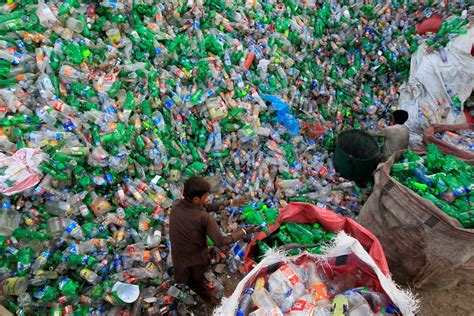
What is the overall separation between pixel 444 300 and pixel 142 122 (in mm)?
4034

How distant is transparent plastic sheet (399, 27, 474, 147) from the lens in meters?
5.97

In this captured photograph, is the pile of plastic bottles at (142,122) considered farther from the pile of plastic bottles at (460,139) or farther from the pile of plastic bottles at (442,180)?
the pile of plastic bottles at (460,139)

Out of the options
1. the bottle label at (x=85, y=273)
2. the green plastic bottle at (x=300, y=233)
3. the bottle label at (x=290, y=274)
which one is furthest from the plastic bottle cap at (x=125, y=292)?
the green plastic bottle at (x=300, y=233)

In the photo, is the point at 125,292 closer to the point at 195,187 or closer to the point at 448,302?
the point at 195,187

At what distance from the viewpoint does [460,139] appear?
5211 millimetres

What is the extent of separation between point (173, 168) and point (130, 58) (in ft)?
5.05

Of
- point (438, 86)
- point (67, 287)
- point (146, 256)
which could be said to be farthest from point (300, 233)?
point (438, 86)

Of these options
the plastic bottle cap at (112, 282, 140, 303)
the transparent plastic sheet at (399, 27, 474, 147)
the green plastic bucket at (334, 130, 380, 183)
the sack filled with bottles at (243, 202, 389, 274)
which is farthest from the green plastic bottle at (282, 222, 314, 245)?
the transparent plastic sheet at (399, 27, 474, 147)

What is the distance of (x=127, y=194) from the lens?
3.93m

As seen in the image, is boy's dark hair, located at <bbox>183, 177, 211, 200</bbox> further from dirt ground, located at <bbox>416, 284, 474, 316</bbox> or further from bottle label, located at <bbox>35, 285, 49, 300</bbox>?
dirt ground, located at <bbox>416, 284, 474, 316</bbox>

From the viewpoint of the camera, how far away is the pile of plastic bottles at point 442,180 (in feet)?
11.9

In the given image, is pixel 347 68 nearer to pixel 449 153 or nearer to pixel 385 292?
pixel 449 153

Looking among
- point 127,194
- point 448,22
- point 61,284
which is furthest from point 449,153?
point 61,284

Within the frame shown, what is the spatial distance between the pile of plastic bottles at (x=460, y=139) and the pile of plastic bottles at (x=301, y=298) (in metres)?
3.32
